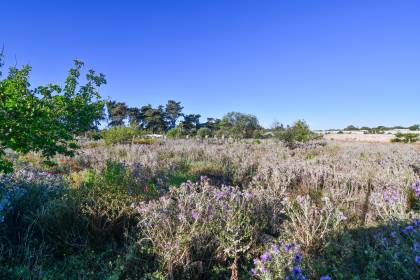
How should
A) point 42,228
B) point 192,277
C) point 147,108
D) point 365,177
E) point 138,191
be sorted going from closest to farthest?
point 192,277, point 42,228, point 138,191, point 365,177, point 147,108

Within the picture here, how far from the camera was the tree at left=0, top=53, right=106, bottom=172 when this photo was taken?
359cm

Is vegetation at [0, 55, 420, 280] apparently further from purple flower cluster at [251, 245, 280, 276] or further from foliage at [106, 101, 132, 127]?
foliage at [106, 101, 132, 127]

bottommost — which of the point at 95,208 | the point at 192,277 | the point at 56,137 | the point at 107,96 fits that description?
the point at 192,277

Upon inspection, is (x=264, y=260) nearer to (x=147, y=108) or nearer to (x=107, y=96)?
(x=107, y=96)

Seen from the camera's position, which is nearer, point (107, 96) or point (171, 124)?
point (107, 96)

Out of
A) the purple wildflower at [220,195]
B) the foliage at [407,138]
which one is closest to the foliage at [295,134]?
the purple wildflower at [220,195]

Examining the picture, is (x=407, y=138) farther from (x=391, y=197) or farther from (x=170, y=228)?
(x=170, y=228)

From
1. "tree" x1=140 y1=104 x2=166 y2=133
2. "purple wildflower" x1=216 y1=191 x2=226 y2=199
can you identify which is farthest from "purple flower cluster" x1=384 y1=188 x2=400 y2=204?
"tree" x1=140 y1=104 x2=166 y2=133

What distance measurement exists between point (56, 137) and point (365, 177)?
588 cm

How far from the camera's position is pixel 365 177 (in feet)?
18.4

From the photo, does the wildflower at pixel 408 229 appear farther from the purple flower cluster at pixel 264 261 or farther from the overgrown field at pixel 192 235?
the purple flower cluster at pixel 264 261

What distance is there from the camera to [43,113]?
3914mm

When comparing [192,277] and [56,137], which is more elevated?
[56,137]

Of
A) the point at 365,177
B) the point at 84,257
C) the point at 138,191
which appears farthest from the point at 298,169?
the point at 84,257
